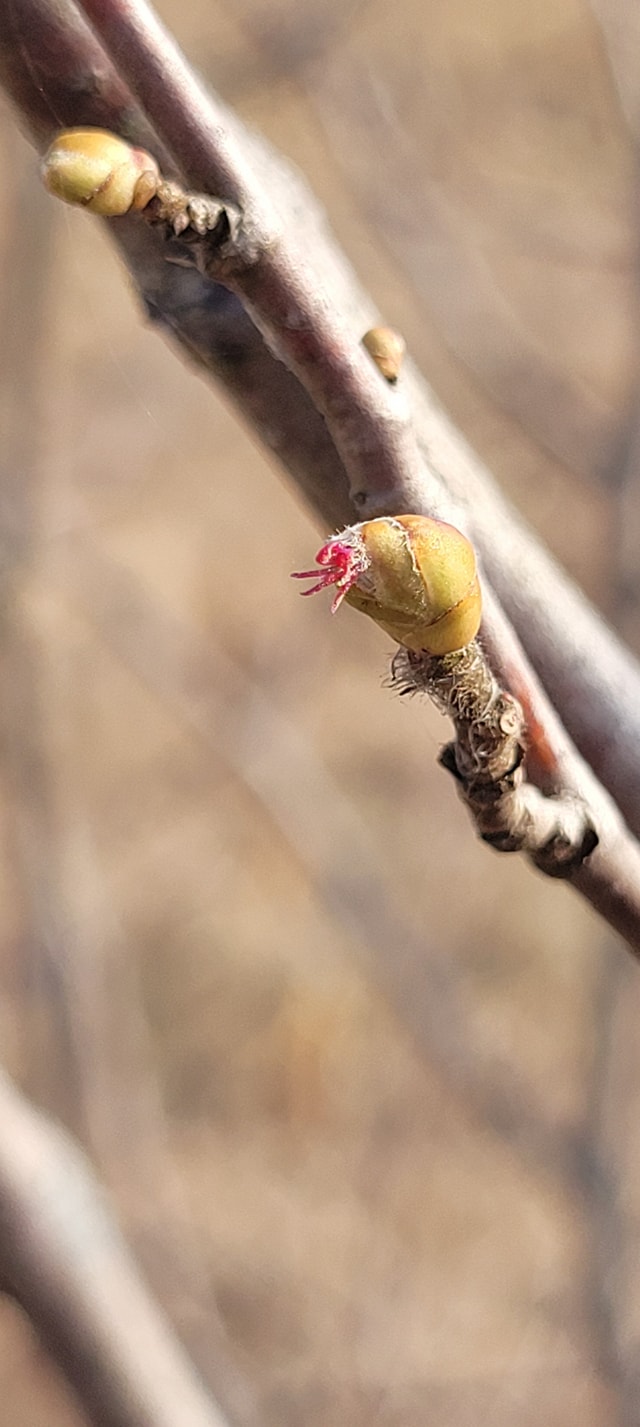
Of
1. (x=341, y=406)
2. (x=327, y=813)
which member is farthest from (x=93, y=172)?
(x=327, y=813)

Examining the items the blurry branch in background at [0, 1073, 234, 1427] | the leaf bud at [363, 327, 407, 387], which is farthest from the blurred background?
the leaf bud at [363, 327, 407, 387]

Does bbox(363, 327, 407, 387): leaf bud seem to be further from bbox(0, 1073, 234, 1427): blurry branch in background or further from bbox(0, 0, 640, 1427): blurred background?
bbox(0, 0, 640, 1427): blurred background

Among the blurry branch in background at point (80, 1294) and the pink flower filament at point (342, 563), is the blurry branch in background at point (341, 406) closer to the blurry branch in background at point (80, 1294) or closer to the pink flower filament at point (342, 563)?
the pink flower filament at point (342, 563)

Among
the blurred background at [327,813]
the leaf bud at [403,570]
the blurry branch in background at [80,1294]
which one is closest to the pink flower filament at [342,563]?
the leaf bud at [403,570]

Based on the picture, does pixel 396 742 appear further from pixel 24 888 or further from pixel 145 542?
pixel 24 888

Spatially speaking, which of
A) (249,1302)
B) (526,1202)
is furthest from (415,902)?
(249,1302)
